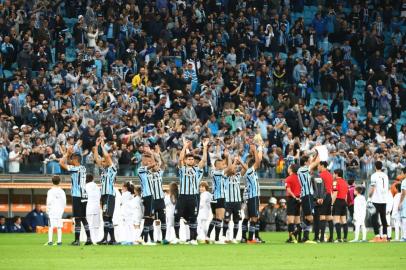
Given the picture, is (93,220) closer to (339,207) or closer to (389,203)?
(339,207)

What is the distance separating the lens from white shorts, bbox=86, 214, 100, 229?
28.8 metres

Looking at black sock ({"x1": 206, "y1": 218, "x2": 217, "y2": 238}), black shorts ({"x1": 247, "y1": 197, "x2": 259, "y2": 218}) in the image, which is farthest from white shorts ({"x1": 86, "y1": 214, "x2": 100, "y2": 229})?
black shorts ({"x1": 247, "y1": 197, "x2": 259, "y2": 218})

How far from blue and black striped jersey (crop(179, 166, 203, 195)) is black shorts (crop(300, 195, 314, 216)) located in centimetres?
295

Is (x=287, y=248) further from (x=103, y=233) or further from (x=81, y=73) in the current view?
(x=81, y=73)

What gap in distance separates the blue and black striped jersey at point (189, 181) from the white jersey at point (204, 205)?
150 cm

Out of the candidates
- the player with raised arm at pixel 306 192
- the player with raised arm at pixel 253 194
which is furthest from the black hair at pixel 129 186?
the player with raised arm at pixel 306 192

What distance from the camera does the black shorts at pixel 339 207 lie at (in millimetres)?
31094

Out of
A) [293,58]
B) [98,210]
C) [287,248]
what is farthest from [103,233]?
[293,58]

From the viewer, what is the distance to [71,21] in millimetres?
44812

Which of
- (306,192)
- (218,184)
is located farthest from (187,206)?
(306,192)

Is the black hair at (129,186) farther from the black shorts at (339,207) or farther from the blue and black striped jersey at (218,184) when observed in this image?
the black shorts at (339,207)

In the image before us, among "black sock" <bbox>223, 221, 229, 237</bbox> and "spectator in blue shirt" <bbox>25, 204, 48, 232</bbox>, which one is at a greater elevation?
"spectator in blue shirt" <bbox>25, 204, 48, 232</bbox>

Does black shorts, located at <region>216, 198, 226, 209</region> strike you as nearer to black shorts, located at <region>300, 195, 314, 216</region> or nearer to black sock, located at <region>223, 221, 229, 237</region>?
black sock, located at <region>223, 221, 229, 237</region>

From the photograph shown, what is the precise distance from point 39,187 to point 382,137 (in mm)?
14484
